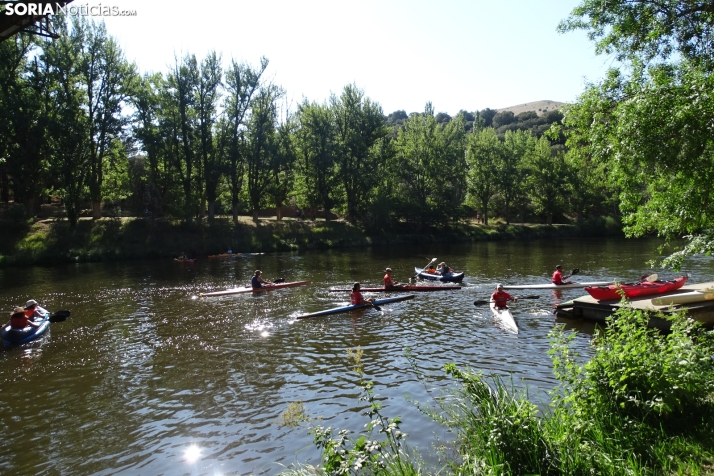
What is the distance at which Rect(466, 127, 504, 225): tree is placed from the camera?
201ft

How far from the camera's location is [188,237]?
42562 mm

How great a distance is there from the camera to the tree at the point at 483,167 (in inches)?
2409

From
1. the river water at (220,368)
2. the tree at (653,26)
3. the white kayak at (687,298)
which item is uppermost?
the tree at (653,26)

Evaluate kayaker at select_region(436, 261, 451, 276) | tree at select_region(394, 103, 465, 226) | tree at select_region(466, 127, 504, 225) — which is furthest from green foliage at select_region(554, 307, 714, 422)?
tree at select_region(466, 127, 504, 225)

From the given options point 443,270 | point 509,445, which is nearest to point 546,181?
point 443,270

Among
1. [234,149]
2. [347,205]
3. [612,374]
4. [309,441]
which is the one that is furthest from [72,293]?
[347,205]

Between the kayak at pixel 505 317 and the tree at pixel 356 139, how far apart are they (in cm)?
3739

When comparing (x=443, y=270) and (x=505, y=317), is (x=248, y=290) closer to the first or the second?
(x=443, y=270)

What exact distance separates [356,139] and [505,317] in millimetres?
40451

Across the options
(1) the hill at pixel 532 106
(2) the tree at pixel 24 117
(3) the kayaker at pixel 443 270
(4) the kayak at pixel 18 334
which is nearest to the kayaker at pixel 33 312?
(4) the kayak at pixel 18 334

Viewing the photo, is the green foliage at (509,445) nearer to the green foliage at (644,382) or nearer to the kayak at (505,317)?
the green foliage at (644,382)

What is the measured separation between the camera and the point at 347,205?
55.9 meters

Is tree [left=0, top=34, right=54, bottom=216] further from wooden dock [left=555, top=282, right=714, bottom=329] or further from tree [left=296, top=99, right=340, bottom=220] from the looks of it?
wooden dock [left=555, top=282, right=714, bottom=329]

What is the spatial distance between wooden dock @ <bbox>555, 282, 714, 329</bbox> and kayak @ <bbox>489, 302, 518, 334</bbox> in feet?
6.46
